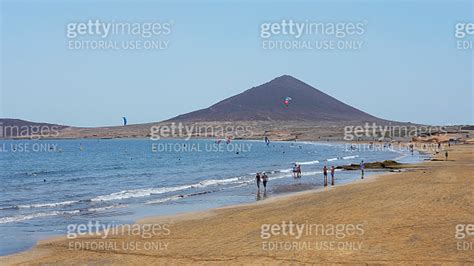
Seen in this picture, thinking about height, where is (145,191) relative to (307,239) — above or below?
below

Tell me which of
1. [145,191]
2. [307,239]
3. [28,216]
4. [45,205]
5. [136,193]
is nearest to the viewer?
[307,239]

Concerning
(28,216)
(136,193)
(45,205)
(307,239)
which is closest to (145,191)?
(136,193)

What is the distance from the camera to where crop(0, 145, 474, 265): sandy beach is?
1477 centimetres

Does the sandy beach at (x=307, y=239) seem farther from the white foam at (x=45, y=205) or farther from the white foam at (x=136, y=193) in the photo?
the white foam at (x=136, y=193)

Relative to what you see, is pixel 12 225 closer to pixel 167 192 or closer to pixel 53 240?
pixel 53 240

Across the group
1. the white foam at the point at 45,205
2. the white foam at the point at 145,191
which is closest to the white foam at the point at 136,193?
the white foam at the point at 145,191

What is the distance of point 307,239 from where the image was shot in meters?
16.8

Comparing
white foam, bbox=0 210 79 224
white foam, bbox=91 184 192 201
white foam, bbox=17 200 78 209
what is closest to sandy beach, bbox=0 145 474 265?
white foam, bbox=0 210 79 224

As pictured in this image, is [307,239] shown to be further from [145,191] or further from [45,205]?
[145,191]

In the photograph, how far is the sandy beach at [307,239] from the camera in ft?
48.4

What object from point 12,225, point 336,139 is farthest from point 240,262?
point 336,139

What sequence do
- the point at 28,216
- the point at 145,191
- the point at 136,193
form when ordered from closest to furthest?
1. the point at 28,216
2. the point at 136,193
3. the point at 145,191

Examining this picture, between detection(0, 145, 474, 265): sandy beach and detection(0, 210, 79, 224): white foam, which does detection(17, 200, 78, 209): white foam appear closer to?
detection(0, 210, 79, 224): white foam

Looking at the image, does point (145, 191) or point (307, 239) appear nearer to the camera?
point (307, 239)
